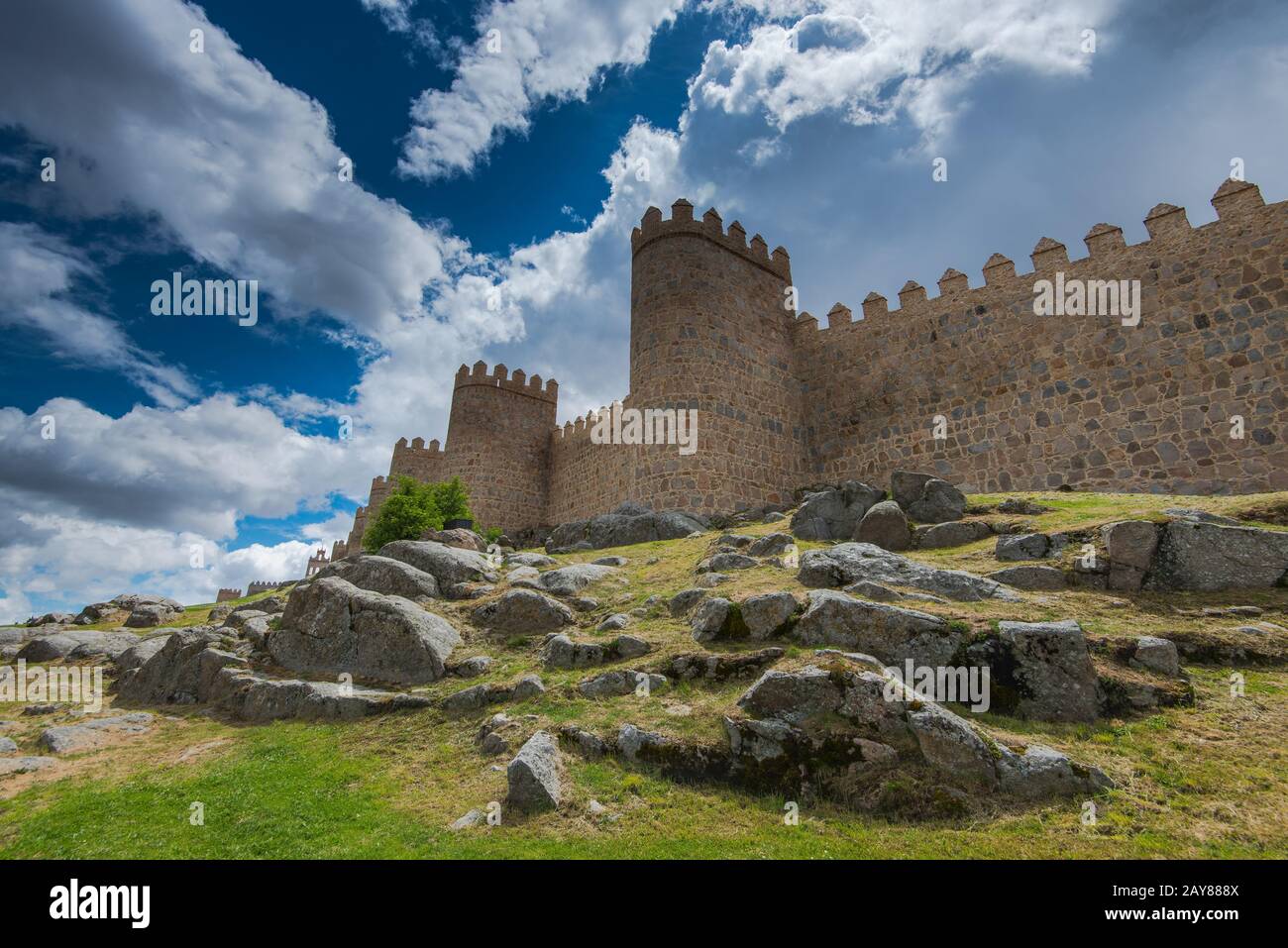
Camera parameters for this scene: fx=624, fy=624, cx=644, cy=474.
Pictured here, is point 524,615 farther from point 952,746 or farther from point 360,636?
point 952,746

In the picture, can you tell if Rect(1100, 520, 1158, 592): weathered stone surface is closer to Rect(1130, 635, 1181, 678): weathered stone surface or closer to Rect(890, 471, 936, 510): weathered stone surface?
Rect(1130, 635, 1181, 678): weathered stone surface

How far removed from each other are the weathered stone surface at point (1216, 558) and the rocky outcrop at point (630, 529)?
12.5m

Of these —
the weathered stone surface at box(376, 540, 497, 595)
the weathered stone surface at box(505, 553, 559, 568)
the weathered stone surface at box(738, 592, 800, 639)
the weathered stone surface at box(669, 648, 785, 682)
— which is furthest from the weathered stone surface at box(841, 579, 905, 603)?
the weathered stone surface at box(376, 540, 497, 595)

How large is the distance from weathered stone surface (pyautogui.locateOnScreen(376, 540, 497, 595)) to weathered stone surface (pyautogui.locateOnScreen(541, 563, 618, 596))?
194 cm

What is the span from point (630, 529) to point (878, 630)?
1258 cm

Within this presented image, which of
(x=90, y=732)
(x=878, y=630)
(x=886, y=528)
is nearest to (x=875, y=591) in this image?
(x=878, y=630)

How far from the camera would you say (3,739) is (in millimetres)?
10938

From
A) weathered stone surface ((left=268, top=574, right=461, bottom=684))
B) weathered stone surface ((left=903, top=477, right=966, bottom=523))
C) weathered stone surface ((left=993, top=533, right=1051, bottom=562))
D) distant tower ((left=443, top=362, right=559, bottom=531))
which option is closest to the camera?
weathered stone surface ((left=993, top=533, right=1051, bottom=562))

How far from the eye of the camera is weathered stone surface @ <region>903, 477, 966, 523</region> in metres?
15.4

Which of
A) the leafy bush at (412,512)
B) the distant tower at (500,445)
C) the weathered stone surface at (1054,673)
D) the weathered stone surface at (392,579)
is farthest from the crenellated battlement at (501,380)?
the weathered stone surface at (1054,673)

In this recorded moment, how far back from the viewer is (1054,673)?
313 inches

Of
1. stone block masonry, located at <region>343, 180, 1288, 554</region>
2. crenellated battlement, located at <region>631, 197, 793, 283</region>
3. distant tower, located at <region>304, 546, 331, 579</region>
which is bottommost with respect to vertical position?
distant tower, located at <region>304, 546, 331, 579</region>
